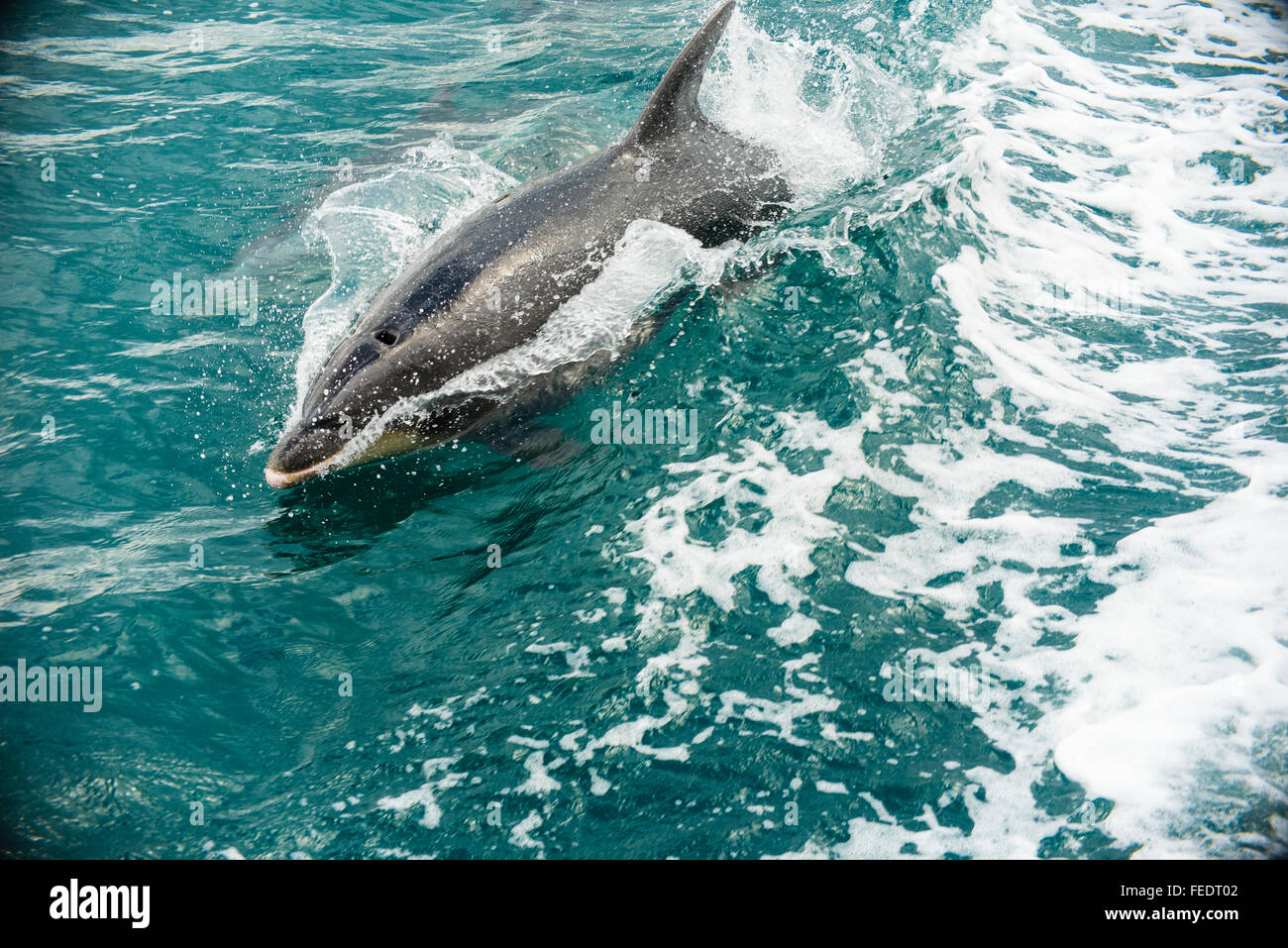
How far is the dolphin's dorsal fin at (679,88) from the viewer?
397 inches

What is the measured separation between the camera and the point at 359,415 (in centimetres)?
807

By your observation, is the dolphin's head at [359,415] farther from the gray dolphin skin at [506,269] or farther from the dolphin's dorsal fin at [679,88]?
the dolphin's dorsal fin at [679,88]

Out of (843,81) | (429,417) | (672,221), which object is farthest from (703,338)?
(843,81)

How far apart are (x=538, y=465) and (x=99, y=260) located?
7.27m

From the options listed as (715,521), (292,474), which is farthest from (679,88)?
(292,474)

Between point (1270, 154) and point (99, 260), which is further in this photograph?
point (1270, 154)

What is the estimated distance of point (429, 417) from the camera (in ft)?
27.5

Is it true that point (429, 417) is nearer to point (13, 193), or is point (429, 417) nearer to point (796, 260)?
point (796, 260)

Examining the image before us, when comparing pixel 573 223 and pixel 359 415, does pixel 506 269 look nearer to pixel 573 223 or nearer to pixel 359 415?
pixel 573 223

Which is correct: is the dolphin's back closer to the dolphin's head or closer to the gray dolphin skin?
the gray dolphin skin

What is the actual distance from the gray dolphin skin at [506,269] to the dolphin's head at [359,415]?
0.4 inches

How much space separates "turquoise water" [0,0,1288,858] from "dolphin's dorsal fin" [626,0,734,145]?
4.67 feet

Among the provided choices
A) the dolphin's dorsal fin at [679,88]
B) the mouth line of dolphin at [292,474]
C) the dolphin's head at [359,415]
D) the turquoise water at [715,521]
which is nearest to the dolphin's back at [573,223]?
the dolphin's dorsal fin at [679,88]
